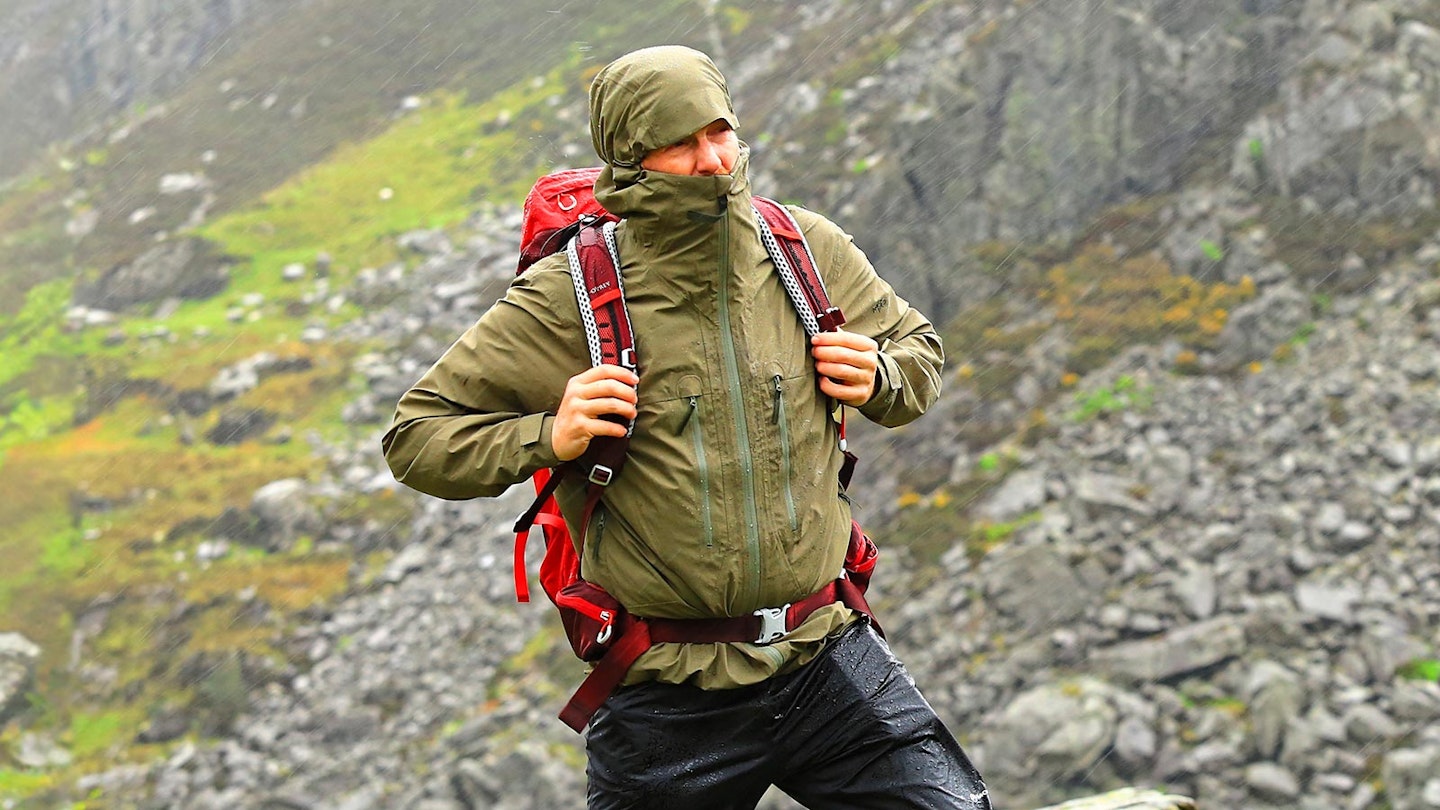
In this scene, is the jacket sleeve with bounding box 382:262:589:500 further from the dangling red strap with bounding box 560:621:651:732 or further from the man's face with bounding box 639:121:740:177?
the dangling red strap with bounding box 560:621:651:732

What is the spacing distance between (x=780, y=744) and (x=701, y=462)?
87cm

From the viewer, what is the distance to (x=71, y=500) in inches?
725

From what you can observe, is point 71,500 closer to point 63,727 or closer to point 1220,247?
point 63,727

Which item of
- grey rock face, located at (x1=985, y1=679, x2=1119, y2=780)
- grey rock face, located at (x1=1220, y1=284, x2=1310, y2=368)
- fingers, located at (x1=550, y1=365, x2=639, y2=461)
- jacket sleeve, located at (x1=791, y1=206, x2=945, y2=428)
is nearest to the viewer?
fingers, located at (x1=550, y1=365, x2=639, y2=461)

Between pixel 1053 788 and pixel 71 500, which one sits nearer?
pixel 1053 788

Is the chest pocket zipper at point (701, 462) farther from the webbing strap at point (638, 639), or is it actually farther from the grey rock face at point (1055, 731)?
the grey rock face at point (1055, 731)

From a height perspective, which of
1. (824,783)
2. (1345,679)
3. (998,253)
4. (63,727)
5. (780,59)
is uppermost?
(824,783)

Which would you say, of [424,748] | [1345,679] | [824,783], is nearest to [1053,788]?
[1345,679]

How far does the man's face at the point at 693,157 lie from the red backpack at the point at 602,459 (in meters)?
0.22

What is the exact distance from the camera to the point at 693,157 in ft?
11.5

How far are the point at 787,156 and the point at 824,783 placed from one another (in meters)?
15.4

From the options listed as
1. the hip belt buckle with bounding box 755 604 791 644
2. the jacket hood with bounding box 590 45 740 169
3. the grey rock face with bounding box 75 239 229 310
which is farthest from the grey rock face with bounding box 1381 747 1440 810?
the grey rock face with bounding box 75 239 229 310

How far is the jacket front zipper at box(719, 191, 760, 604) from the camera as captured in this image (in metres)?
3.55

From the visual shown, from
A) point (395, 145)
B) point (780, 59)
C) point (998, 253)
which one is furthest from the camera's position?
point (395, 145)
